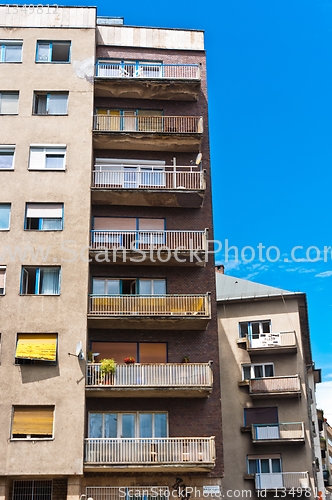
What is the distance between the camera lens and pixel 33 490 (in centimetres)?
2827

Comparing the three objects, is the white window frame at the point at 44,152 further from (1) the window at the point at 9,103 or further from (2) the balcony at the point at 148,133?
(1) the window at the point at 9,103

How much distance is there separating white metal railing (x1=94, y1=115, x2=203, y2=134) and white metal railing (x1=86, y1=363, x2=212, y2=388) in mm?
12402

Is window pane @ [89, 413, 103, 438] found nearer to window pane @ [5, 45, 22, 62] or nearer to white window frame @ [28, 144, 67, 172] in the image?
white window frame @ [28, 144, 67, 172]

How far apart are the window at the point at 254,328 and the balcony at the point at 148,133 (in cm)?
1308

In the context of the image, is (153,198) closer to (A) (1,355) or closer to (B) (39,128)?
(B) (39,128)

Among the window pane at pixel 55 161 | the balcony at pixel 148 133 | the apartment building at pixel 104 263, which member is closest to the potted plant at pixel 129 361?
the apartment building at pixel 104 263

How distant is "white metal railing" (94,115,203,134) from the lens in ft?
111

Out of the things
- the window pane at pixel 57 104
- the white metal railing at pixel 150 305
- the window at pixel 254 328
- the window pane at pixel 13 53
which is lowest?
the white metal railing at pixel 150 305

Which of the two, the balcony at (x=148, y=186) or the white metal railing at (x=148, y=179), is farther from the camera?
the white metal railing at (x=148, y=179)

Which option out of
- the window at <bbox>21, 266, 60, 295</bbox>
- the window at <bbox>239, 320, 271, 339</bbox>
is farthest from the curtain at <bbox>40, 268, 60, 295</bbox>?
the window at <bbox>239, 320, 271, 339</bbox>

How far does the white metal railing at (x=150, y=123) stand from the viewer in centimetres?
3394

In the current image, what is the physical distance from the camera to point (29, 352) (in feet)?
93.6

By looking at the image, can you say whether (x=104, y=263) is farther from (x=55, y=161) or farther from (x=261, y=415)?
(x=261, y=415)

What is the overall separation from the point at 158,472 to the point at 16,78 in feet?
68.8
